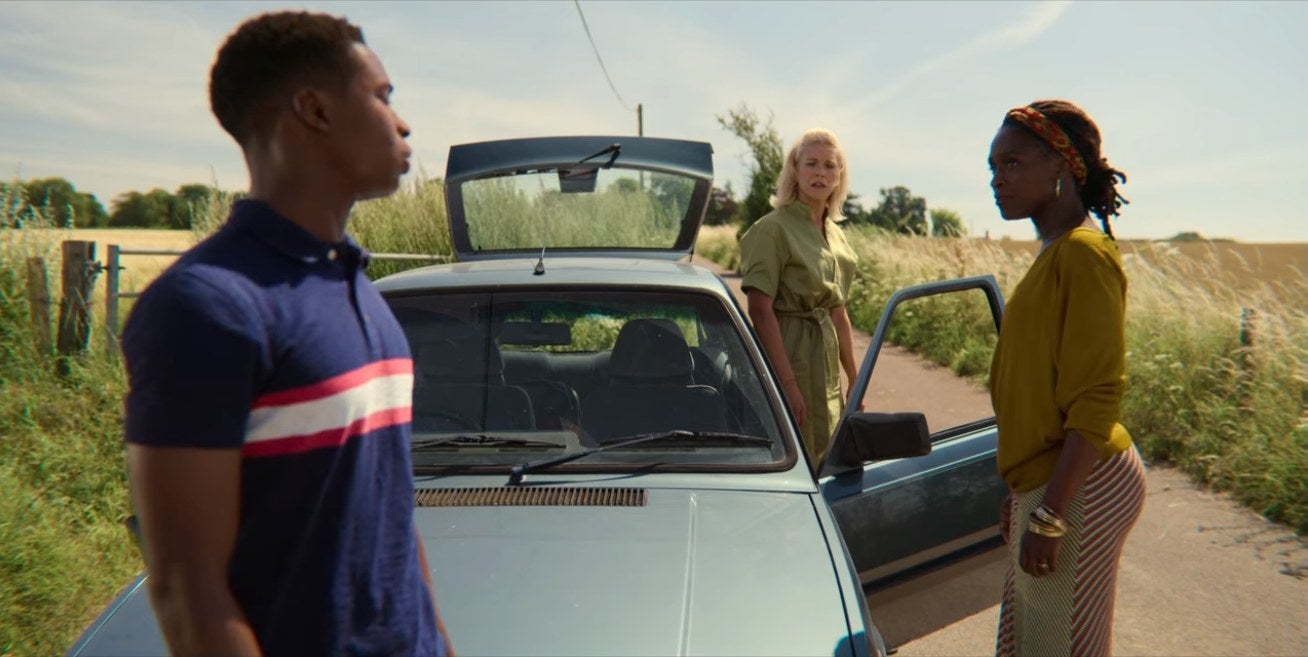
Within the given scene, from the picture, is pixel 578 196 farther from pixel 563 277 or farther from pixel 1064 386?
pixel 1064 386

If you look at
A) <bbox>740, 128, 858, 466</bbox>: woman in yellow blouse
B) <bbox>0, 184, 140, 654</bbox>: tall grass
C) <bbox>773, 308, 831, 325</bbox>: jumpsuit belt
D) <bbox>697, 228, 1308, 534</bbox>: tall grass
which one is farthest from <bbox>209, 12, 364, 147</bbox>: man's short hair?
<bbox>697, 228, 1308, 534</bbox>: tall grass

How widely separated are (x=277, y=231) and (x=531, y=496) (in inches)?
61.7

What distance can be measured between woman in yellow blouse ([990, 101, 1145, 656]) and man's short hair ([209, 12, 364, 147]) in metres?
1.76

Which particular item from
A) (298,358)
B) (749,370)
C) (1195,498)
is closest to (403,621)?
(298,358)

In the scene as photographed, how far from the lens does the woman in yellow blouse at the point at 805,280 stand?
4.50m

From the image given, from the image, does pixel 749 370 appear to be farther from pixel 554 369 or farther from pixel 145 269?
pixel 145 269

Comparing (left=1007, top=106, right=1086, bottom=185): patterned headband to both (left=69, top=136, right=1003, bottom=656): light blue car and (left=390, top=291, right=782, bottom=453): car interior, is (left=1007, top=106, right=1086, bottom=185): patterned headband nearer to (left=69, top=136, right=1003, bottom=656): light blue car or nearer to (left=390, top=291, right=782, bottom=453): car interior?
(left=69, top=136, right=1003, bottom=656): light blue car

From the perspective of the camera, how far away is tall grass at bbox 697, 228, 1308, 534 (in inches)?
286

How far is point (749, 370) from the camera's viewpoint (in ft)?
10.9

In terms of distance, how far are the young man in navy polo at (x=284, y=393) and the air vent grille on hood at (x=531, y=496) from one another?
4.03ft

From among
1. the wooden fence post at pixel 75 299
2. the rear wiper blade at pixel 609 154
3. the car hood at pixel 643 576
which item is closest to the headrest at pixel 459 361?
the car hood at pixel 643 576

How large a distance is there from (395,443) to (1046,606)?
1831 mm

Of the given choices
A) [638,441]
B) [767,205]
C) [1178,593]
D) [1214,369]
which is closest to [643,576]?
[638,441]

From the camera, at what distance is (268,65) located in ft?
4.52
